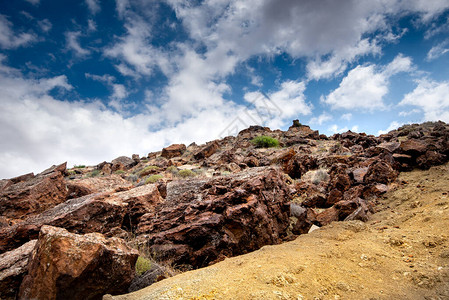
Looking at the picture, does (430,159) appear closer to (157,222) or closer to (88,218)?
(157,222)

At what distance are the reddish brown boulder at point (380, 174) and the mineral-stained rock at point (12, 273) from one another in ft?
31.3

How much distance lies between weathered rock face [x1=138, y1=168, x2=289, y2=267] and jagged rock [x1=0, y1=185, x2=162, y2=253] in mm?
582

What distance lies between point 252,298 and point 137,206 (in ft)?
14.8

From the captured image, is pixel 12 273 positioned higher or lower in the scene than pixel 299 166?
lower

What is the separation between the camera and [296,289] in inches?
96.4

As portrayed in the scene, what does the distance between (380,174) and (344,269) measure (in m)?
6.33

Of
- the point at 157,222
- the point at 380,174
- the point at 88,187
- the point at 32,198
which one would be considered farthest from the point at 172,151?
the point at 380,174

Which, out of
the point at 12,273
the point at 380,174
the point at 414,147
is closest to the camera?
the point at 12,273

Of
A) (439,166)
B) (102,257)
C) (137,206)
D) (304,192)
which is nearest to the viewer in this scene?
(102,257)

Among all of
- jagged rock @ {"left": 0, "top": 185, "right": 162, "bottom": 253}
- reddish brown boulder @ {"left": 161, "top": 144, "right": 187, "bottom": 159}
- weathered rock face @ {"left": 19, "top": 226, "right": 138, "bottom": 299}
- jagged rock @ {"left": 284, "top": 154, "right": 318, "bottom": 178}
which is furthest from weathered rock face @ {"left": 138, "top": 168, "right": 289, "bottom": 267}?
reddish brown boulder @ {"left": 161, "top": 144, "right": 187, "bottom": 159}

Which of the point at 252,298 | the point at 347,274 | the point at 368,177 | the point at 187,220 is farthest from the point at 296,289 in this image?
the point at 368,177

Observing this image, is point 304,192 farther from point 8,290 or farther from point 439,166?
point 8,290

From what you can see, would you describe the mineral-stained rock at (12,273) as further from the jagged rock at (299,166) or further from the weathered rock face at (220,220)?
the jagged rock at (299,166)

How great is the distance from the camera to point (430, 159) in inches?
314
